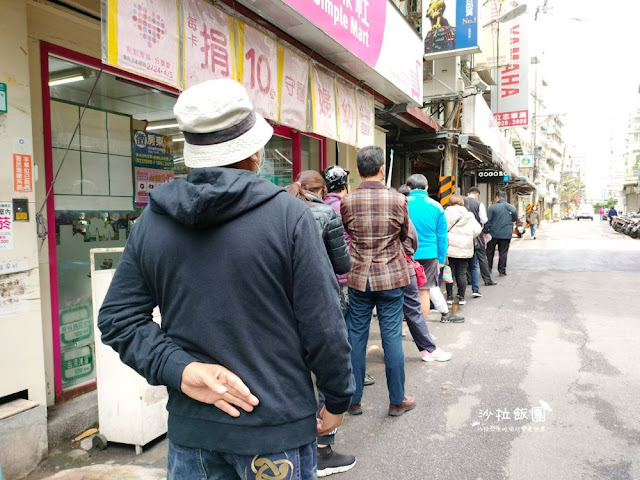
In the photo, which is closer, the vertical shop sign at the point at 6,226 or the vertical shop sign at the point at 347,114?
the vertical shop sign at the point at 6,226

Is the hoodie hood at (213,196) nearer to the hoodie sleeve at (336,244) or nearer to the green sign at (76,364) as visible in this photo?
the hoodie sleeve at (336,244)

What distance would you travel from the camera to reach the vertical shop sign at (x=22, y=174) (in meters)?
3.01

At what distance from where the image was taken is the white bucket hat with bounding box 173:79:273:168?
132cm

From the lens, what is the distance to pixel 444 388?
4.34m

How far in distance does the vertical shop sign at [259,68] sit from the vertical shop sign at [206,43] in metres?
0.15

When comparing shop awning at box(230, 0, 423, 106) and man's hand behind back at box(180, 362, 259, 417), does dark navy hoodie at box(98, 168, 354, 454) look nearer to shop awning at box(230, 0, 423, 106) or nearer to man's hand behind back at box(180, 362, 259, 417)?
man's hand behind back at box(180, 362, 259, 417)

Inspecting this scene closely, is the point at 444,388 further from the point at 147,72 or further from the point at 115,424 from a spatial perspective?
the point at 147,72

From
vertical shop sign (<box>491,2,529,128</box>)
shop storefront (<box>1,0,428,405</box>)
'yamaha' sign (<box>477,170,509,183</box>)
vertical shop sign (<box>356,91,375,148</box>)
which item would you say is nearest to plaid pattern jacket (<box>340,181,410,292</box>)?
shop storefront (<box>1,0,428,405</box>)

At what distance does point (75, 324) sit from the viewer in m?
3.95

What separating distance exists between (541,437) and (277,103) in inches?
147

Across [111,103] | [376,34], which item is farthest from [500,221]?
[111,103]

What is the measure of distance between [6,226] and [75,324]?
127 centimetres

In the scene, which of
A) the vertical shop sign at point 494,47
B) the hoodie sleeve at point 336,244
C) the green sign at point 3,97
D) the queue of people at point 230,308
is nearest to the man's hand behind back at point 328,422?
the queue of people at point 230,308

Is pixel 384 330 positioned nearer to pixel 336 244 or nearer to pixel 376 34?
pixel 336 244
